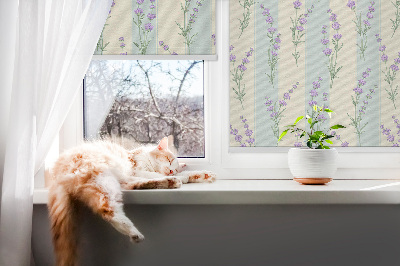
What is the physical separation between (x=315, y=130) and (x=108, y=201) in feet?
3.27

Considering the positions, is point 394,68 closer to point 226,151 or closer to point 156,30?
point 226,151

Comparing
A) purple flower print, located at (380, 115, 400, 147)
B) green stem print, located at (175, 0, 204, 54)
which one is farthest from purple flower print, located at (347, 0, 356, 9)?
green stem print, located at (175, 0, 204, 54)

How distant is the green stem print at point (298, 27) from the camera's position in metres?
1.63

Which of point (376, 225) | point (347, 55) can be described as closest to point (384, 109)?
point (347, 55)

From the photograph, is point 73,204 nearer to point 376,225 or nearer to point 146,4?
point 146,4

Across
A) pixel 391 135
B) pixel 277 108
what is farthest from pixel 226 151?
pixel 391 135

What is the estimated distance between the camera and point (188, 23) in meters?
1.60

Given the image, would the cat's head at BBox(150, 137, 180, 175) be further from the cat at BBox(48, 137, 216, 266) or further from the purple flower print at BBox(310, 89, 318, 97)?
the purple flower print at BBox(310, 89, 318, 97)

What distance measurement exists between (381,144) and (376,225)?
444 millimetres

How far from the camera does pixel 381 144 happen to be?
163cm

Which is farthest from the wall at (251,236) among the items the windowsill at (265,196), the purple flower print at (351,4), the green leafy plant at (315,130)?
the purple flower print at (351,4)

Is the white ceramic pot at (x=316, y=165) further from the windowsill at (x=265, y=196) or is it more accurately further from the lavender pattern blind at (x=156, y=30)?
the lavender pattern blind at (x=156, y=30)

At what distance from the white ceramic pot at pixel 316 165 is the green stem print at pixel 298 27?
1.57 feet

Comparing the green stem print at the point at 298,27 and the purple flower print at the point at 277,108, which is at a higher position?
the green stem print at the point at 298,27
